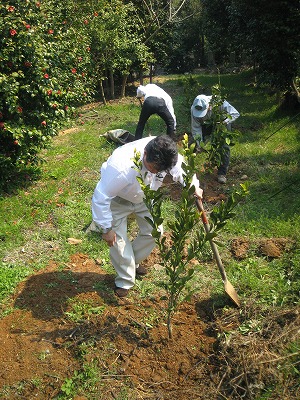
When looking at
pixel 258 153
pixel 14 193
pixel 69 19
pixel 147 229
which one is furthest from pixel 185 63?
pixel 147 229

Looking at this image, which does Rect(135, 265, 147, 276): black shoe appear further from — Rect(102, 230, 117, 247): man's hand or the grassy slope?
Rect(102, 230, 117, 247): man's hand

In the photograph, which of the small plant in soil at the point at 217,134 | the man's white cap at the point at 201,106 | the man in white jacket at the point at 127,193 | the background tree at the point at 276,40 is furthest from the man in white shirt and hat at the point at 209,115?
the background tree at the point at 276,40

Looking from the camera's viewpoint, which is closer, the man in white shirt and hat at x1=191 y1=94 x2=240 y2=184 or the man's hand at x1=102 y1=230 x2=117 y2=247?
the man's hand at x1=102 y1=230 x2=117 y2=247

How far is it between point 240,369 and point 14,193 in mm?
4629

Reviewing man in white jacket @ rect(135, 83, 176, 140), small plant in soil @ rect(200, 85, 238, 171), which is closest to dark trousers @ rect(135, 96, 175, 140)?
man in white jacket @ rect(135, 83, 176, 140)

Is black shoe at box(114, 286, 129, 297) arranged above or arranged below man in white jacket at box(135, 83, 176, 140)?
below

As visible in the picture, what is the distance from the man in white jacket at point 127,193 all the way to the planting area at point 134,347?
0.41m

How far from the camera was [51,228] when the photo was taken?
5.23 meters

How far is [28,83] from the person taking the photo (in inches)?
238

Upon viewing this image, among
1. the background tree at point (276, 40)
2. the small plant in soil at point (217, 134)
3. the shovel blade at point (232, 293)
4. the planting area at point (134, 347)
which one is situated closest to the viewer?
the planting area at point (134, 347)

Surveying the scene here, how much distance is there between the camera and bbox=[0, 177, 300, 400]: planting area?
2887mm

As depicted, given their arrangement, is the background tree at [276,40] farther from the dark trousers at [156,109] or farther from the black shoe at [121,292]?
the black shoe at [121,292]

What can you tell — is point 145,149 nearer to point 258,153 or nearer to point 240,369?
point 240,369

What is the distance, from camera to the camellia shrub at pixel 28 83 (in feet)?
18.6
